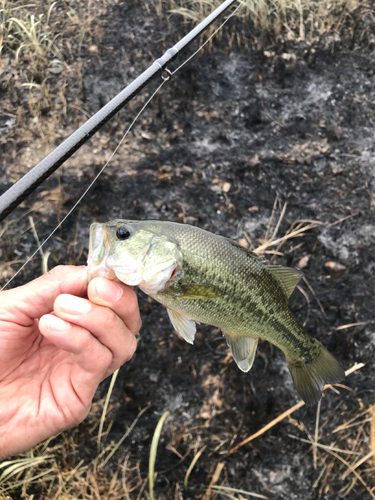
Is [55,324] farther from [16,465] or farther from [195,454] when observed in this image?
[195,454]

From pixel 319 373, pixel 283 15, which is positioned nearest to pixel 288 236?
pixel 319 373

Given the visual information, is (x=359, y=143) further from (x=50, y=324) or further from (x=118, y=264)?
(x=50, y=324)

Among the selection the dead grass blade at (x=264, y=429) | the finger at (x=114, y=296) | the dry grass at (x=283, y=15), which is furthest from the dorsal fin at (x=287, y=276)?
the dry grass at (x=283, y=15)

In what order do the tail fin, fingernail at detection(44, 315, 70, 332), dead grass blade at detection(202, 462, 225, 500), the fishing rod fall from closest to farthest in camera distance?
1. the fishing rod
2. fingernail at detection(44, 315, 70, 332)
3. the tail fin
4. dead grass blade at detection(202, 462, 225, 500)

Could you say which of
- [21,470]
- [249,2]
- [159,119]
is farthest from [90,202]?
[249,2]

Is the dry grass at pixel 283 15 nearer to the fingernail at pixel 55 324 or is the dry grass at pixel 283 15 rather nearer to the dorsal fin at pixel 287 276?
the dorsal fin at pixel 287 276

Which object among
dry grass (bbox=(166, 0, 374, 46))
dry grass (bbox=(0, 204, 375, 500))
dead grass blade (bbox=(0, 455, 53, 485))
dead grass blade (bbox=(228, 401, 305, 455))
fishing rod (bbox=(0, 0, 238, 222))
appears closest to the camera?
fishing rod (bbox=(0, 0, 238, 222))

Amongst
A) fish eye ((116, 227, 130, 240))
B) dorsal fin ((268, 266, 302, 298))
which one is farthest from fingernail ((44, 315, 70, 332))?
dorsal fin ((268, 266, 302, 298))

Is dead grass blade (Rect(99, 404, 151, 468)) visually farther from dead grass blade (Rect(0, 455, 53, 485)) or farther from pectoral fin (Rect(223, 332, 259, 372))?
pectoral fin (Rect(223, 332, 259, 372))
